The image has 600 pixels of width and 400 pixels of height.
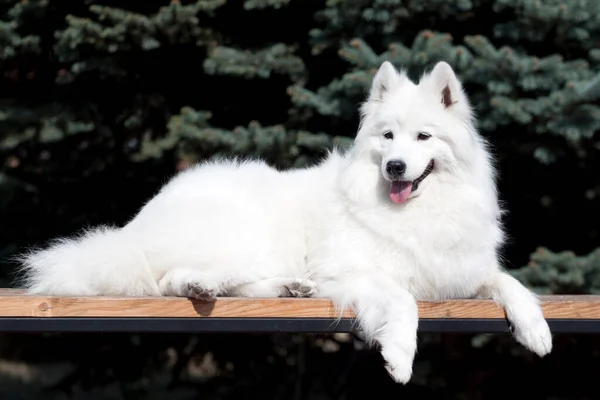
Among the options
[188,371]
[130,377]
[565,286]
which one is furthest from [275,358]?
[565,286]

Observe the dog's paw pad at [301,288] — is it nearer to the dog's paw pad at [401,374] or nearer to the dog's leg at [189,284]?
the dog's leg at [189,284]

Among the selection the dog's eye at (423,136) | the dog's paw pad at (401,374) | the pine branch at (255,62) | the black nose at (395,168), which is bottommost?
the dog's paw pad at (401,374)

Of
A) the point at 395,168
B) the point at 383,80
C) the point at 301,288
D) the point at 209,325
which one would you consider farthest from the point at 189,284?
the point at 383,80

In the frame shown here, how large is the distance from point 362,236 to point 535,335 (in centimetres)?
85

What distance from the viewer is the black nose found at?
3115mm

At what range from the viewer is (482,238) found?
3.33 meters

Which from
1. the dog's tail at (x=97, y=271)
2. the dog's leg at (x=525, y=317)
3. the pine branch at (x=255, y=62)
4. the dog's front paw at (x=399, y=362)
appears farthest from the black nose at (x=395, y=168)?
the pine branch at (x=255, y=62)

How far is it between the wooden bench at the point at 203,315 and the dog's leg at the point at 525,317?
2.1 inches

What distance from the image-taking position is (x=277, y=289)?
3166mm

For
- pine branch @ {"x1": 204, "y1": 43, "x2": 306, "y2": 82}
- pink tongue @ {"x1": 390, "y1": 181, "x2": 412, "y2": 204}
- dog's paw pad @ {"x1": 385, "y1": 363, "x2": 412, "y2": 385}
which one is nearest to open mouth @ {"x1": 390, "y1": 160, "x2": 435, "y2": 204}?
pink tongue @ {"x1": 390, "y1": 181, "x2": 412, "y2": 204}

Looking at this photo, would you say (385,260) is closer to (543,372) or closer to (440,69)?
(440,69)

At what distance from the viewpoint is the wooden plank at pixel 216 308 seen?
9.07ft

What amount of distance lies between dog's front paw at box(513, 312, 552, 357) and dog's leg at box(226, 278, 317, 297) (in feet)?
2.93

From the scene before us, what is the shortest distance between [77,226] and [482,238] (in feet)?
10.6
